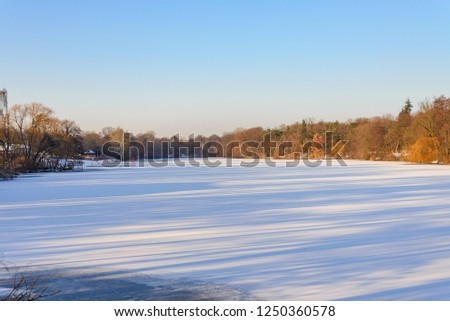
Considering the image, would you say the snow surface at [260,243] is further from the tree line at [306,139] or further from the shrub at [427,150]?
the shrub at [427,150]

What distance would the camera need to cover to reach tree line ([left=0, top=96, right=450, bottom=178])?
111ft

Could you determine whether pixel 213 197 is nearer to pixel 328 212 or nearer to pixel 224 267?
pixel 328 212

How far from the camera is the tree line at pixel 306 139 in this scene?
33.8 m

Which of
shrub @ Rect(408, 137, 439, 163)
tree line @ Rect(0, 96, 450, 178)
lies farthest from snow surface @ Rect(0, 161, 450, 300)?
shrub @ Rect(408, 137, 439, 163)

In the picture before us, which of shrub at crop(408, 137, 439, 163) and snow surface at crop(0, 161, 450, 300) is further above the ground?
shrub at crop(408, 137, 439, 163)

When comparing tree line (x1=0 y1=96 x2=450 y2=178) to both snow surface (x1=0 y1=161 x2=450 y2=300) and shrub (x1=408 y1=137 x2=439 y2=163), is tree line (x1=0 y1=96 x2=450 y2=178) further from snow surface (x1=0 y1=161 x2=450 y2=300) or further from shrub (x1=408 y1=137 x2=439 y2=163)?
snow surface (x1=0 y1=161 x2=450 y2=300)

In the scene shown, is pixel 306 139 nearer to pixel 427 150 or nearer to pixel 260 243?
pixel 427 150

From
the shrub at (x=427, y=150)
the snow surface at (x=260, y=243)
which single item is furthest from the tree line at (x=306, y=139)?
the snow surface at (x=260, y=243)

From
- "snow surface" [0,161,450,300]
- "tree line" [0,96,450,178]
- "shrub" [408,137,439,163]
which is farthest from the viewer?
"shrub" [408,137,439,163]

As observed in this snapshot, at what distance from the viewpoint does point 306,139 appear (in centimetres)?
6838

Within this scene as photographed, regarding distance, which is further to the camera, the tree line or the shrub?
the shrub

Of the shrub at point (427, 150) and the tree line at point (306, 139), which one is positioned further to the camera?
the shrub at point (427, 150)

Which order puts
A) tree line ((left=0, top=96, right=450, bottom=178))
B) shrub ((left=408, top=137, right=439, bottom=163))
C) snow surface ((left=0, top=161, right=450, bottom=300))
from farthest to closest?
shrub ((left=408, top=137, right=439, bottom=163)), tree line ((left=0, top=96, right=450, bottom=178)), snow surface ((left=0, top=161, right=450, bottom=300))

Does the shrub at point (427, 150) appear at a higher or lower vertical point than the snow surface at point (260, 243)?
higher
